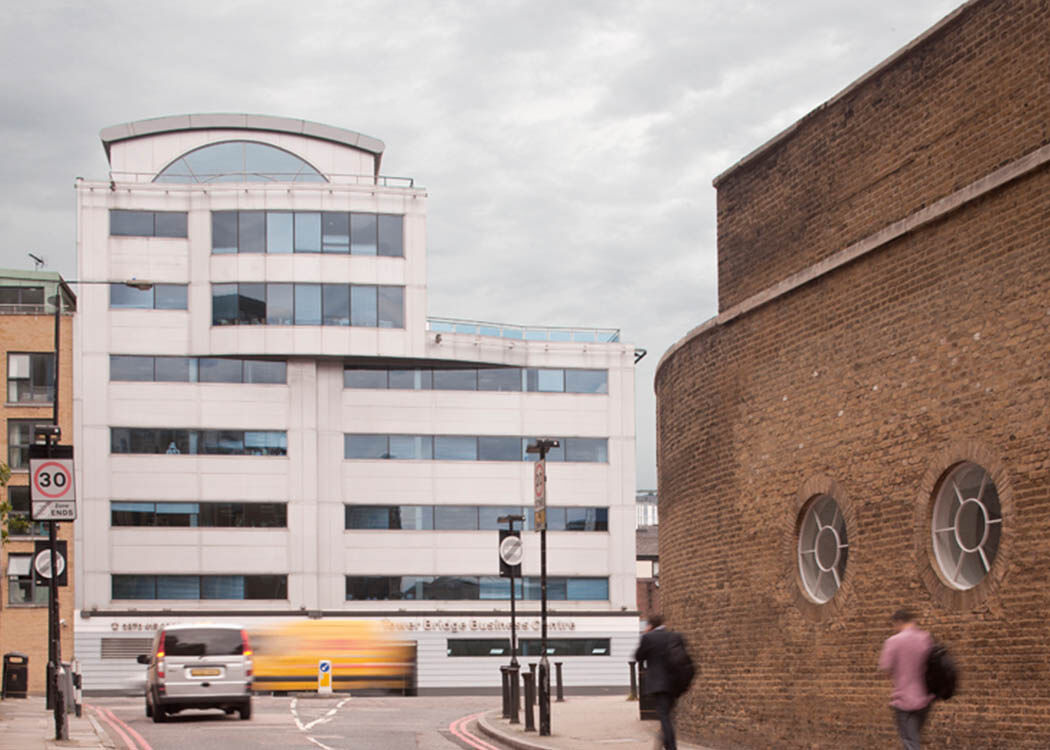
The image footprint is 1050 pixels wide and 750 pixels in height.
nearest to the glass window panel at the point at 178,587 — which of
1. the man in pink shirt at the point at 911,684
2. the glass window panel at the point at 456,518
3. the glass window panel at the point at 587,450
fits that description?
the glass window panel at the point at 456,518

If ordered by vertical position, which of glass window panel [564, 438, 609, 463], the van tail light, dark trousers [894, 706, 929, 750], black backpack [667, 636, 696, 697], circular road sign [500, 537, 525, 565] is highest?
glass window panel [564, 438, 609, 463]

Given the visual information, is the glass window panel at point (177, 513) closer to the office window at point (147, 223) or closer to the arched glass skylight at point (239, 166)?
the office window at point (147, 223)

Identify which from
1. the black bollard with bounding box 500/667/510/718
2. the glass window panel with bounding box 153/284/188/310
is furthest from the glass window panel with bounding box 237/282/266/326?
the black bollard with bounding box 500/667/510/718

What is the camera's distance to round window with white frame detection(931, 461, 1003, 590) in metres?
13.0

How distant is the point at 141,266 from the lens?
5488cm

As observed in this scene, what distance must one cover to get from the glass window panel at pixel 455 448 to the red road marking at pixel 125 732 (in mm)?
26545

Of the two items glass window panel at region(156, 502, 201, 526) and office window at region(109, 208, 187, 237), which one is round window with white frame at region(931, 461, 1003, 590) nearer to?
glass window panel at region(156, 502, 201, 526)

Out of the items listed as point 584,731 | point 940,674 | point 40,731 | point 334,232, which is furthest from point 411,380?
point 940,674

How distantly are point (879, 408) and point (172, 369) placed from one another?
4379cm

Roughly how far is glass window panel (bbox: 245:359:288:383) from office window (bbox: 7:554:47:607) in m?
10.8


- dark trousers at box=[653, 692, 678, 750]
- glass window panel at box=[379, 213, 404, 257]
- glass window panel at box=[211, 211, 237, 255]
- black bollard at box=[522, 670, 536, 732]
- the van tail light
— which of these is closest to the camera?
dark trousers at box=[653, 692, 678, 750]

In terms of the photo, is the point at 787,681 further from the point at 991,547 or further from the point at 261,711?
the point at 261,711

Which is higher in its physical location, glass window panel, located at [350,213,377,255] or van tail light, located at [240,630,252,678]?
glass window panel, located at [350,213,377,255]

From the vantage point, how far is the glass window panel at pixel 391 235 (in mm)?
56188
